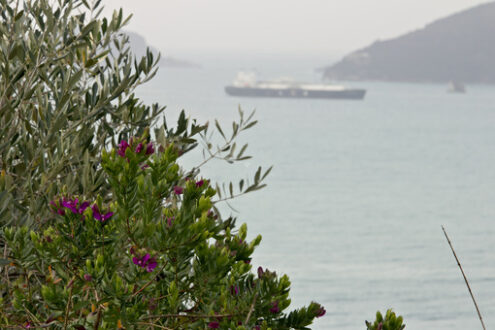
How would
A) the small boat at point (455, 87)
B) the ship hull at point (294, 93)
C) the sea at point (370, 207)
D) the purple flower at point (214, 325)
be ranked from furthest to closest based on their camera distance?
the small boat at point (455, 87)
the ship hull at point (294, 93)
the sea at point (370, 207)
the purple flower at point (214, 325)

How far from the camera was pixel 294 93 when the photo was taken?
99.5 meters

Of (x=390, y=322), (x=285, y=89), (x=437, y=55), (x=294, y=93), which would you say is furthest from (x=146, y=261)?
(x=437, y=55)

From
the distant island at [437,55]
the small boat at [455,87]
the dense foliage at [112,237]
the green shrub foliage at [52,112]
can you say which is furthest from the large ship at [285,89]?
the dense foliage at [112,237]

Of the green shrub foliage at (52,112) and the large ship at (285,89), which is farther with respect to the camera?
the large ship at (285,89)

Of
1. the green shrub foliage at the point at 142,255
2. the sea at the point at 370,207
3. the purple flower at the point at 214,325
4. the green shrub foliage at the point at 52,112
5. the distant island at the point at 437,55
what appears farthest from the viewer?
the distant island at the point at 437,55

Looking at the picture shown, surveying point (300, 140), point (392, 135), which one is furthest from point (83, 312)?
point (392, 135)

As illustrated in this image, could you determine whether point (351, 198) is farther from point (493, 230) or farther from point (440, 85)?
point (440, 85)

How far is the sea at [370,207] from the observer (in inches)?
1082

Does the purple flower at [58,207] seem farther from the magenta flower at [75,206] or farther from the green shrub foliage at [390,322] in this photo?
the green shrub foliage at [390,322]

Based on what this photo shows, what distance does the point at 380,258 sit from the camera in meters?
33.9

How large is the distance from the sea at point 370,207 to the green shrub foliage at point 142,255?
3.82ft

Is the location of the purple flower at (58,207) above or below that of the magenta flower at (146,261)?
above

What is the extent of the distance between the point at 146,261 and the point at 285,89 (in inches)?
3792

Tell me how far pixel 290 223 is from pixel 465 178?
21747 millimetres
